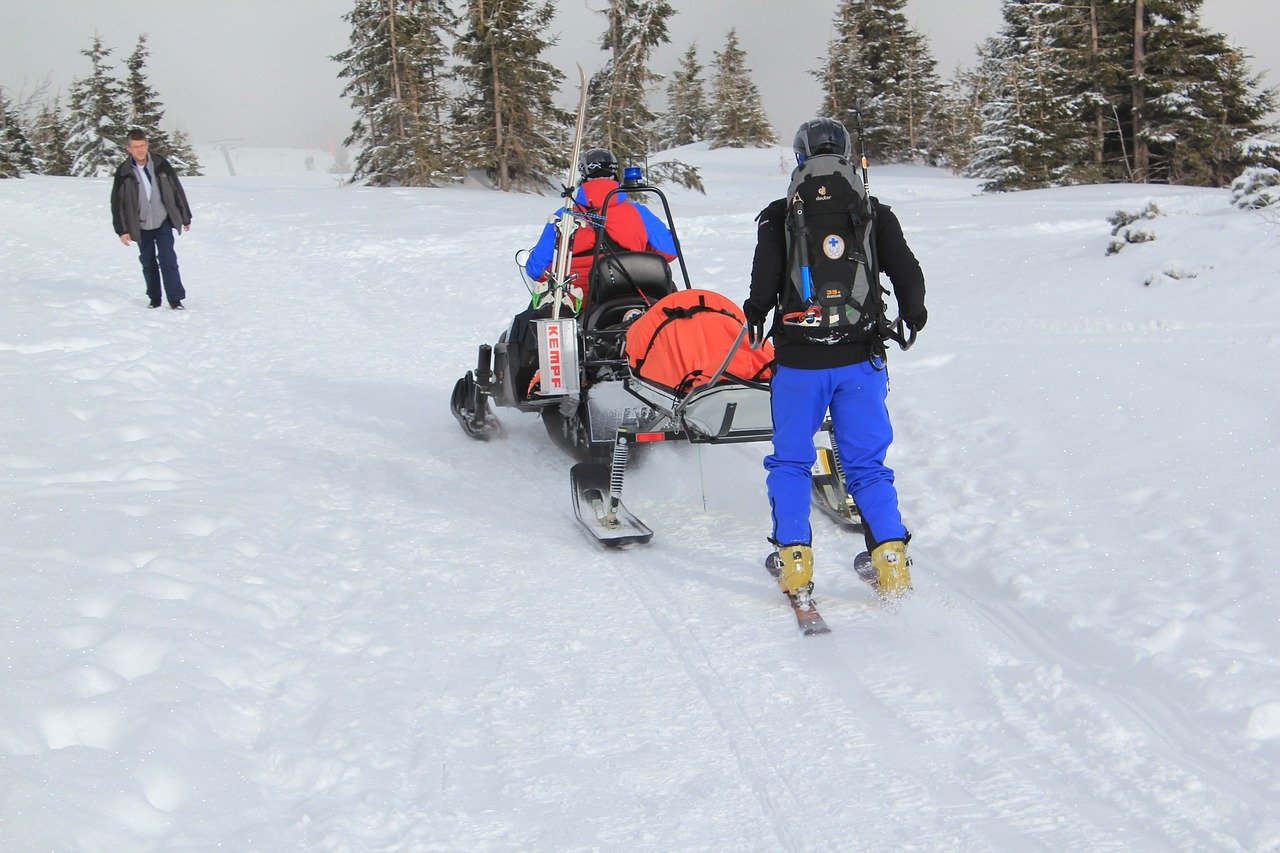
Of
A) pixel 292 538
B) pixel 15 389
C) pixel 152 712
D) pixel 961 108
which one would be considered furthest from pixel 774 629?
pixel 961 108

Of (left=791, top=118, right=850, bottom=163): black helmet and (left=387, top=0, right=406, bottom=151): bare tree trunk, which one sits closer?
(left=791, top=118, right=850, bottom=163): black helmet

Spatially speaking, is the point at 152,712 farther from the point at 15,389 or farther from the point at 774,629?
the point at 15,389

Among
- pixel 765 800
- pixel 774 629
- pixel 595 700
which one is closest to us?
pixel 765 800

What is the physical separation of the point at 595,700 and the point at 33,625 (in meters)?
2.01

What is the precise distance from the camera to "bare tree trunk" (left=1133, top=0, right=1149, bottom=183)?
80.9 feet

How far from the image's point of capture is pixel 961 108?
47.9m

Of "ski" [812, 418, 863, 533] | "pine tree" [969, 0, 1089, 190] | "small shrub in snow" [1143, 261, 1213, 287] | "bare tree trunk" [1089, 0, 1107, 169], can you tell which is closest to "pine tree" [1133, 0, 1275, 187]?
"bare tree trunk" [1089, 0, 1107, 169]

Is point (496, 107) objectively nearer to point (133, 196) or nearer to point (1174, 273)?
point (133, 196)

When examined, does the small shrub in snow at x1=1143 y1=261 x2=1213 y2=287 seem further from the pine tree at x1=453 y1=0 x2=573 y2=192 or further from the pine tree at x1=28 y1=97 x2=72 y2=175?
the pine tree at x1=28 y1=97 x2=72 y2=175

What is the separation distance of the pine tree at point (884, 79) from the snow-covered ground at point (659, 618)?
34.1 meters

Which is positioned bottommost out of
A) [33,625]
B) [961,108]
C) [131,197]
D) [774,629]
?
[774,629]

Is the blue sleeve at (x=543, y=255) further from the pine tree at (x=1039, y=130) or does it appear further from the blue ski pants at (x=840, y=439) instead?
the pine tree at (x=1039, y=130)

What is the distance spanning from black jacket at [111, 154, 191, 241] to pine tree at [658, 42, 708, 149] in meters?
50.6

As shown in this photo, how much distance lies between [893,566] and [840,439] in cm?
56
